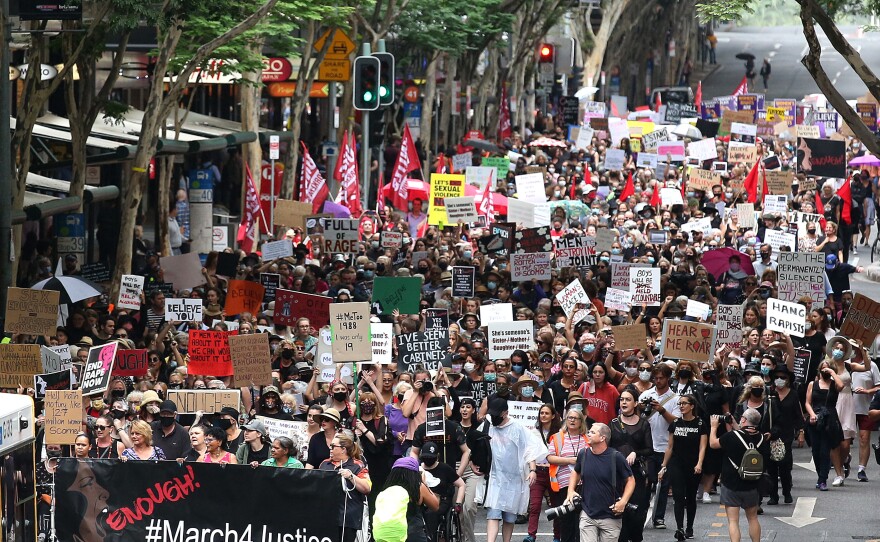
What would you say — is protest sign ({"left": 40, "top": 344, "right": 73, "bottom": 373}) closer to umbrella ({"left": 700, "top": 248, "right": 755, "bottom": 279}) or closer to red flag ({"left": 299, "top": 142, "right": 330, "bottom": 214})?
umbrella ({"left": 700, "top": 248, "right": 755, "bottom": 279})

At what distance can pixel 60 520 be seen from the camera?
11.0 meters

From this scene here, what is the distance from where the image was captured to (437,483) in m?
12.0

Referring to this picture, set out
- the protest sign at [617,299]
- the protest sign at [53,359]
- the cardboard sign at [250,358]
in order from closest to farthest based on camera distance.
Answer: the protest sign at [53,359] < the cardboard sign at [250,358] < the protest sign at [617,299]

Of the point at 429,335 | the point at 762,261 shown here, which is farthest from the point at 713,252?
the point at 429,335

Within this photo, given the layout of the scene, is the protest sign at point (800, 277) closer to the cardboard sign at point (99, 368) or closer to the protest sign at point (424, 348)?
the protest sign at point (424, 348)

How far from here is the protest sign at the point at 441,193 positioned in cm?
2731

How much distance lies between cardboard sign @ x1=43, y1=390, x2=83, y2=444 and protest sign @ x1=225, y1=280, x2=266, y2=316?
6736 millimetres

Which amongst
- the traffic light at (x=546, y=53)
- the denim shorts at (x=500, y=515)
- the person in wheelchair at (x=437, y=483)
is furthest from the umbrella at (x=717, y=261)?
the traffic light at (x=546, y=53)

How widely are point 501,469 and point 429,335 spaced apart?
3.38 metres

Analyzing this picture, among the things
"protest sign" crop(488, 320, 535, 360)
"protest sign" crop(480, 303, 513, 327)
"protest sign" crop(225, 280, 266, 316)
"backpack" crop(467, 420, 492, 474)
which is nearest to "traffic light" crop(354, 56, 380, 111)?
"protest sign" crop(225, 280, 266, 316)

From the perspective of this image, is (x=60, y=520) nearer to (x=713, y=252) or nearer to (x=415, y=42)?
(x=713, y=252)

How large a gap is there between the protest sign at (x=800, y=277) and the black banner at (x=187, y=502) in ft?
33.2

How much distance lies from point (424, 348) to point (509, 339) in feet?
3.14

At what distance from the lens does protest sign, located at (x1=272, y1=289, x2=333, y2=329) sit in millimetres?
18234
